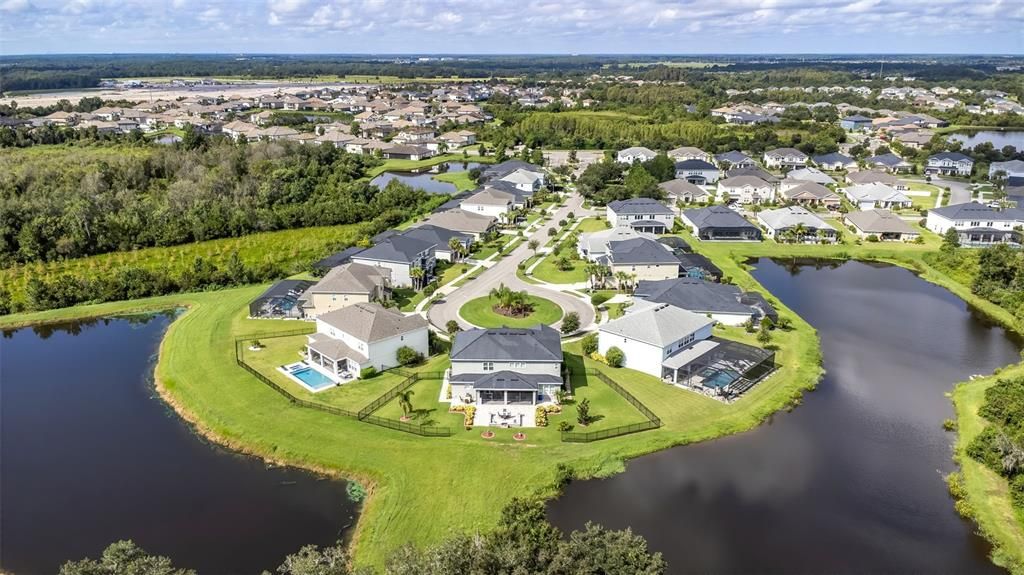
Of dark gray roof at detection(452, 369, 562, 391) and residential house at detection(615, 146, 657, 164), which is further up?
residential house at detection(615, 146, 657, 164)

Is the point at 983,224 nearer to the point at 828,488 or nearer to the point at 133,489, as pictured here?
the point at 828,488

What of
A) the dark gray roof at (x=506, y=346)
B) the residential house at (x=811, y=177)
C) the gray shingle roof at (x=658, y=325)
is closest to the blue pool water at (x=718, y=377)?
the gray shingle roof at (x=658, y=325)

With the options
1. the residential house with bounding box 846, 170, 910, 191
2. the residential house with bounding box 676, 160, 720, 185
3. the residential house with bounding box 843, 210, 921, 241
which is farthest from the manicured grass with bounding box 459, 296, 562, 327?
the residential house with bounding box 846, 170, 910, 191

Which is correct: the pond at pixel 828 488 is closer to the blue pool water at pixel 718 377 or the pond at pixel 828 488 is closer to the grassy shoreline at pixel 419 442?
the grassy shoreline at pixel 419 442

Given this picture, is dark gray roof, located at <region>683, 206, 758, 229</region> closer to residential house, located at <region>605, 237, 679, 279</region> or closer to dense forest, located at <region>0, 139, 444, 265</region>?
A: residential house, located at <region>605, 237, 679, 279</region>

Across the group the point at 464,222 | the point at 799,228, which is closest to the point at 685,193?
the point at 799,228

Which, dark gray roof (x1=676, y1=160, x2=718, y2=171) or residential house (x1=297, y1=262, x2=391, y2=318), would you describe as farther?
dark gray roof (x1=676, y1=160, x2=718, y2=171)

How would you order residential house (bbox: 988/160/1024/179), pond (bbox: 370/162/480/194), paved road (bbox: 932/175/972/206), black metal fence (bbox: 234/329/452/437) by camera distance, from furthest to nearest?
pond (bbox: 370/162/480/194) < residential house (bbox: 988/160/1024/179) < paved road (bbox: 932/175/972/206) < black metal fence (bbox: 234/329/452/437)
